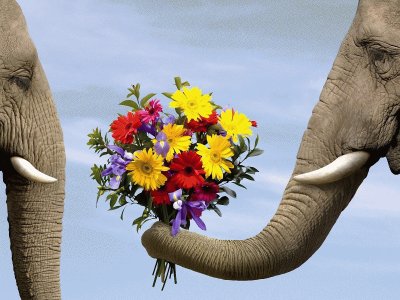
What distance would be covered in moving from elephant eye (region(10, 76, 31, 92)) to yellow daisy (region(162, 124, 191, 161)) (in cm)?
171

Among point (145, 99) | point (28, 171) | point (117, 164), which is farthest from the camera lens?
point (28, 171)

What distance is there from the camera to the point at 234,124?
8.65m

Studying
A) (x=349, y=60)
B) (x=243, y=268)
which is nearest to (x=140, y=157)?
(x=243, y=268)

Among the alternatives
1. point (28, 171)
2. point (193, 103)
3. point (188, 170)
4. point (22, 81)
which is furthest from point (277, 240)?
point (22, 81)

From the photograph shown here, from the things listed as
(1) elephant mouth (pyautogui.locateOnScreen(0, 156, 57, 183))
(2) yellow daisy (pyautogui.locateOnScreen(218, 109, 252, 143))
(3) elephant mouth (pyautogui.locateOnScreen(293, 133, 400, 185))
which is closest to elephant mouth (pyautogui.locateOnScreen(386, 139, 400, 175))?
(3) elephant mouth (pyautogui.locateOnScreen(293, 133, 400, 185))

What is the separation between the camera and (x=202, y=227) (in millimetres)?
8555

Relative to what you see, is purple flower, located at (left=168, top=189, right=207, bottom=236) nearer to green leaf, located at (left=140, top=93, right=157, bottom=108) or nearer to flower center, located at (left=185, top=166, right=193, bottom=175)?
flower center, located at (left=185, top=166, right=193, bottom=175)

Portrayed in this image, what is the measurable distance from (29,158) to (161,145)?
1.67 meters

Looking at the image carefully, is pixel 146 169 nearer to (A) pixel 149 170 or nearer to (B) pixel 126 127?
(A) pixel 149 170

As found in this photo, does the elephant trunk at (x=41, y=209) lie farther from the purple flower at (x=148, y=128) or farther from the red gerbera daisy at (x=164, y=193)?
the red gerbera daisy at (x=164, y=193)

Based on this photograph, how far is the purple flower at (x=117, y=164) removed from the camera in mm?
8539

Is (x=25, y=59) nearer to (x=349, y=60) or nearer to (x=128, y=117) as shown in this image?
(x=128, y=117)

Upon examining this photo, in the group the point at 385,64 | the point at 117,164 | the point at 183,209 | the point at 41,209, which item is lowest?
the point at 183,209

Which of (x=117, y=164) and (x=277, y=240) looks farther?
(x=117, y=164)
